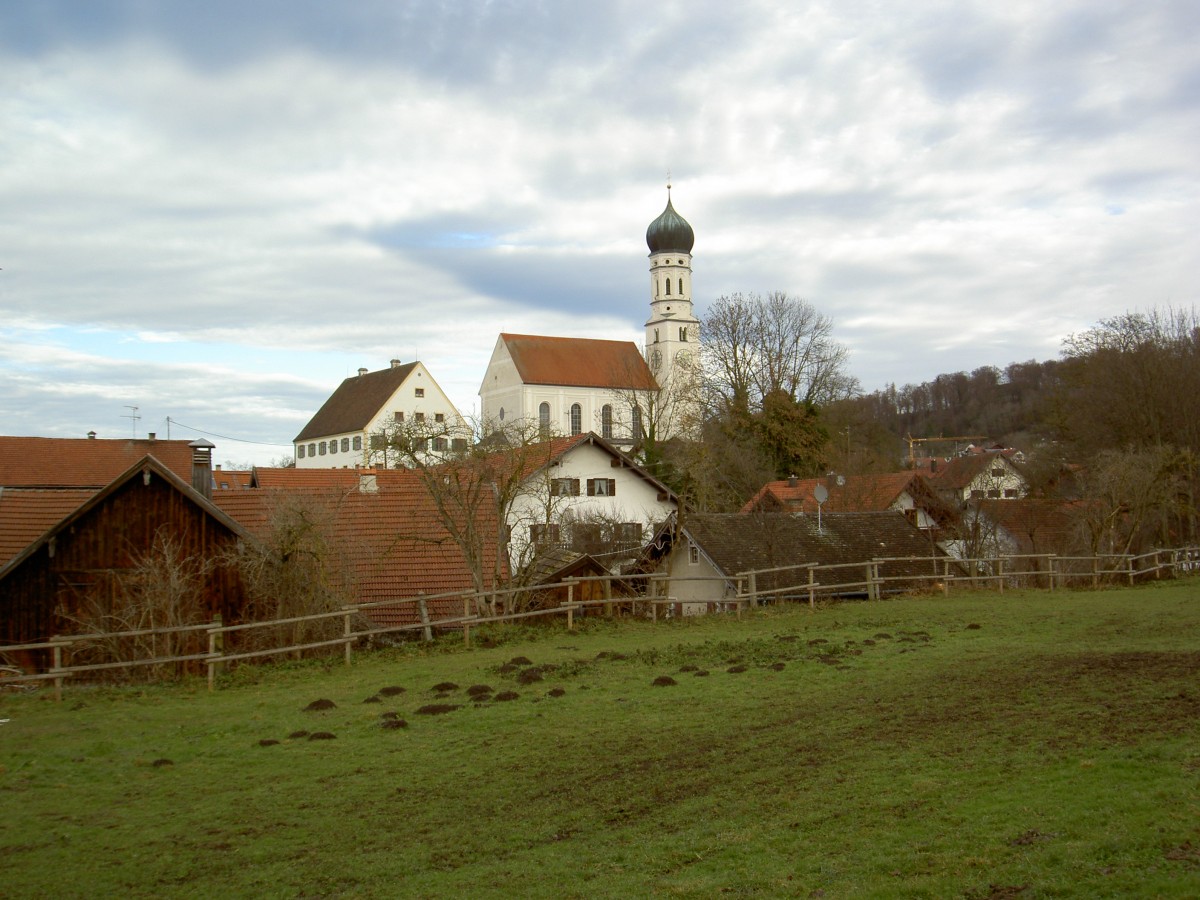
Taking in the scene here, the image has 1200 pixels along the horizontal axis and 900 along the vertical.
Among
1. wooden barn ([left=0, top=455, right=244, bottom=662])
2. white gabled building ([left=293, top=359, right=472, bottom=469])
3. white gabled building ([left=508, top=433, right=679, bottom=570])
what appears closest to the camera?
wooden barn ([left=0, top=455, right=244, bottom=662])

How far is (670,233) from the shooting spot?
106625 millimetres

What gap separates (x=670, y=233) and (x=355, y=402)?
34.7m

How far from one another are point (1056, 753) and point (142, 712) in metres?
12.4

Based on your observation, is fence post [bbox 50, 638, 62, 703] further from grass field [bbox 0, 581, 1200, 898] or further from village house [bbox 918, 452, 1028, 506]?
village house [bbox 918, 452, 1028, 506]

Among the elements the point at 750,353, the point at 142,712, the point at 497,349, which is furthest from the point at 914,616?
the point at 497,349

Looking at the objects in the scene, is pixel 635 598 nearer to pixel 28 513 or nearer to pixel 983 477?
pixel 28 513

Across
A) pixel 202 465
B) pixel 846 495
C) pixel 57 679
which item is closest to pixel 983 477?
pixel 846 495

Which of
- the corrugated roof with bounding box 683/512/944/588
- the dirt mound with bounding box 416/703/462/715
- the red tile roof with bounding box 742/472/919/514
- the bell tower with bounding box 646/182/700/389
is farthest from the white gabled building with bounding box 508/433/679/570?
the bell tower with bounding box 646/182/700/389

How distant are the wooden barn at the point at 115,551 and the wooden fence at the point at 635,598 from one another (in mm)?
1195

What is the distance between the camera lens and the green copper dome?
107 m

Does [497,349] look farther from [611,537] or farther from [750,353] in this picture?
[611,537]

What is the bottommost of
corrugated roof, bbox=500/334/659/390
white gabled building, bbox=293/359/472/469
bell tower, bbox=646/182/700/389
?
white gabled building, bbox=293/359/472/469

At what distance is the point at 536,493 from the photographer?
97.4 ft

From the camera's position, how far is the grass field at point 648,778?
7.47 metres
